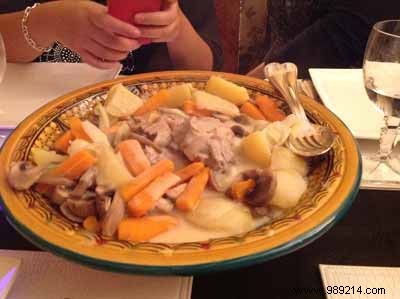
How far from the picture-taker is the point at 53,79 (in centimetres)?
121

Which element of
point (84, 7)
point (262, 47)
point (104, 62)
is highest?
point (84, 7)

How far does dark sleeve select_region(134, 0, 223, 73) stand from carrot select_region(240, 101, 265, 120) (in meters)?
0.71

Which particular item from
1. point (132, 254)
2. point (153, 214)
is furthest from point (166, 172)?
point (132, 254)

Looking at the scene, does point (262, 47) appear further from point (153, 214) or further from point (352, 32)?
point (153, 214)

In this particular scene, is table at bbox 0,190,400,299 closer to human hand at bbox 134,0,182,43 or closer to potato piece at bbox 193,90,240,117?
potato piece at bbox 193,90,240,117

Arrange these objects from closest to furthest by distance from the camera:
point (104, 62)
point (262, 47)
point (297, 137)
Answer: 1. point (297, 137)
2. point (104, 62)
3. point (262, 47)

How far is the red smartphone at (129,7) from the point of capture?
970mm

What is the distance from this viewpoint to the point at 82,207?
2.03 feet

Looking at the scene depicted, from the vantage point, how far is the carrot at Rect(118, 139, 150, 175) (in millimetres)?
687

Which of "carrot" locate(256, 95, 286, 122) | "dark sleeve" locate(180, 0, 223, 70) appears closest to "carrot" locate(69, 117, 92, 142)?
"carrot" locate(256, 95, 286, 122)

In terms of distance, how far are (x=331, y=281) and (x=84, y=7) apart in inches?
38.6

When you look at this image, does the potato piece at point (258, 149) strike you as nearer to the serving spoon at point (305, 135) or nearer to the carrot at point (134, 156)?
the serving spoon at point (305, 135)

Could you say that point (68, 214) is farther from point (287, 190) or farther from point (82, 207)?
point (287, 190)

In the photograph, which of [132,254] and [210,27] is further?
[210,27]
